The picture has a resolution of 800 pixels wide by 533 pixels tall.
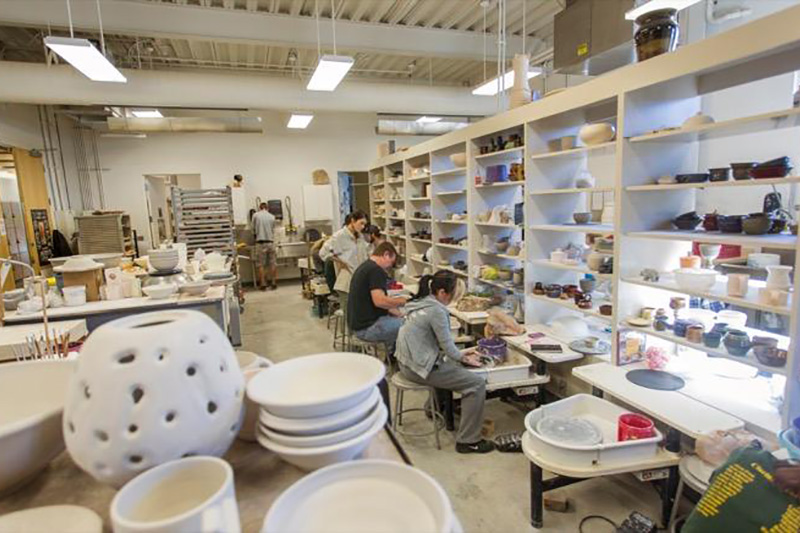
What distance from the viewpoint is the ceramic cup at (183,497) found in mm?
609

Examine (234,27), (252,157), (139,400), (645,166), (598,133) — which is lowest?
(139,400)

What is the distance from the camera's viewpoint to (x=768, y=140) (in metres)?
4.25

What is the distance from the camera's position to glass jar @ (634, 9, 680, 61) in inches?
100

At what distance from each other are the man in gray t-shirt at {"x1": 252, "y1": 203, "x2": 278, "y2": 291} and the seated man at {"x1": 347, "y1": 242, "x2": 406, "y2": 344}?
5.29 metres

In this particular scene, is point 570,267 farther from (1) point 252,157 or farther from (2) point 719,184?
(1) point 252,157

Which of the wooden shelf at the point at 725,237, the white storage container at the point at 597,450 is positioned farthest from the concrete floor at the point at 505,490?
the wooden shelf at the point at 725,237

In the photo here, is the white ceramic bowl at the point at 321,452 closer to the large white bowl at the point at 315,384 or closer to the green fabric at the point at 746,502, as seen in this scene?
the large white bowl at the point at 315,384

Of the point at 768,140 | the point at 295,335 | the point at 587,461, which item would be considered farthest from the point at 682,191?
the point at 295,335

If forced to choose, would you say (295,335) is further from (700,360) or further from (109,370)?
(109,370)

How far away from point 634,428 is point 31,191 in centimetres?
802

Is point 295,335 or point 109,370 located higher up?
point 109,370

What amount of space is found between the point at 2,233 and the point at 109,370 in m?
6.64

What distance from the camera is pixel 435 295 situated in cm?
308

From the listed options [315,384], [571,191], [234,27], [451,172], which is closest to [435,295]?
[571,191]
